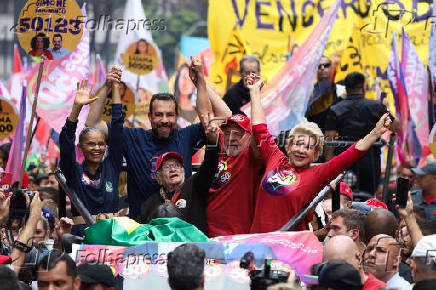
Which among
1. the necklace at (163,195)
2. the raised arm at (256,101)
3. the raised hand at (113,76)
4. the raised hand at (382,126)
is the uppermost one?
the raised hand at (113,76)

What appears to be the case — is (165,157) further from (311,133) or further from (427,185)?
(427,185)

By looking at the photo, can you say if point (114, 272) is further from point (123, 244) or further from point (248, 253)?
point (248, 253)

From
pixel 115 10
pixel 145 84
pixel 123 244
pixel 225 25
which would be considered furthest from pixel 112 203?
pixel 115 10

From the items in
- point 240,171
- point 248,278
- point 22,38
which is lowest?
point 248,278

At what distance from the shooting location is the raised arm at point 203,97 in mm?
7723

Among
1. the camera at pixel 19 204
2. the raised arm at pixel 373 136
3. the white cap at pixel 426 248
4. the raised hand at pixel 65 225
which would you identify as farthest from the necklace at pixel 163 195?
the white cap at pixel 426 248

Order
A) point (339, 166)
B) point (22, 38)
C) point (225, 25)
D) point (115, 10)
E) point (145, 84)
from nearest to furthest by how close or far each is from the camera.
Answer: point (339, 166) → point (22, 38) → point (225, 25) → point (145, 84) → point (115, 10)

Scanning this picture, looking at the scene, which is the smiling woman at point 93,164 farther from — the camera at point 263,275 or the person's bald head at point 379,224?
the camera at point 263,275

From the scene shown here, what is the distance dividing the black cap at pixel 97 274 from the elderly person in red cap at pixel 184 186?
4.02 ft

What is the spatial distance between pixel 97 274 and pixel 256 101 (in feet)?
8.24

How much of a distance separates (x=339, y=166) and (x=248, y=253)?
5.08ft

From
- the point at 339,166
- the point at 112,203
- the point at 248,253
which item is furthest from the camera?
the point at 112,203

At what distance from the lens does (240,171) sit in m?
7.15

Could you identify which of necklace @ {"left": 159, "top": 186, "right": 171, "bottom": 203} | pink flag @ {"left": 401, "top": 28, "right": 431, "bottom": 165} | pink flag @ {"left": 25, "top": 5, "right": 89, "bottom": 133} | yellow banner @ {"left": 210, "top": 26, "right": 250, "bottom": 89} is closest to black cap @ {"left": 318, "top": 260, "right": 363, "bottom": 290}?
necklace @ {"left": 159, "top": 186, "right": 171, "bottom": 203}
